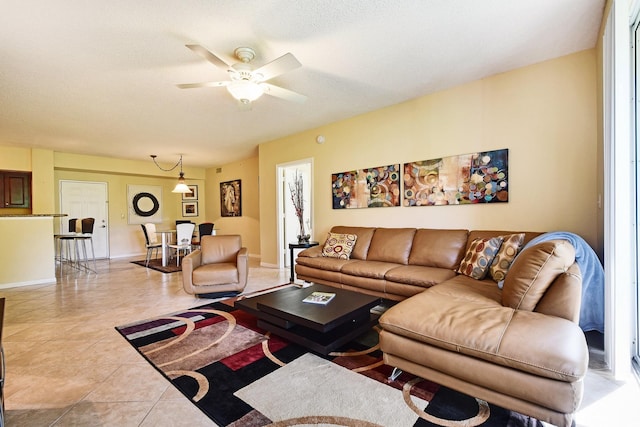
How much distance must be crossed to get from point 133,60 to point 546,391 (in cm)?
384

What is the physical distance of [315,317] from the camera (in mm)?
2115

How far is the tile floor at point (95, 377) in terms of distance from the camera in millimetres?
1528

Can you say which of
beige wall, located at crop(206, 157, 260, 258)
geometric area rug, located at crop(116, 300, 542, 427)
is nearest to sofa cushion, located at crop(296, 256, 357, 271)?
geometric area rug, located at crop(116, 300, 542, 427)

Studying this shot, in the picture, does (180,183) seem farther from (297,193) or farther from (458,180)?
(458,180)

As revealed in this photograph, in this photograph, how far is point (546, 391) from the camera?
1305mm

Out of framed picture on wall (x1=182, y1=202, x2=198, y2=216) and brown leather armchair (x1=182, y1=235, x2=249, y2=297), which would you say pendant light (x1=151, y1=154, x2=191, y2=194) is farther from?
brown leather armchair (x1=182, y1=235, x2=249, y2=297)

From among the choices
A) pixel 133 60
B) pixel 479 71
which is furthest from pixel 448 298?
pixel 133 60

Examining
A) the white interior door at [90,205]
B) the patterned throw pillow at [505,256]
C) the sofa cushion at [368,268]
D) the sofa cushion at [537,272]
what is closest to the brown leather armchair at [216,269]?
the sofa cushion at [368,268]

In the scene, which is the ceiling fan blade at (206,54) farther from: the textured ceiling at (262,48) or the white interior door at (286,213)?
the white interior door at (286,213)

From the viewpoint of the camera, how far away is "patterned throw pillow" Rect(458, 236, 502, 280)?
8.75 feet

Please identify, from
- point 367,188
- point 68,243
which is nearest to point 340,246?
point 367,188

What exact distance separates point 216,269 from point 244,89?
7.41 ft

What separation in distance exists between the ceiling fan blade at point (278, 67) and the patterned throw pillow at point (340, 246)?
2343 mm

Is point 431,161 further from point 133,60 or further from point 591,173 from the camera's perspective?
point 133,60
